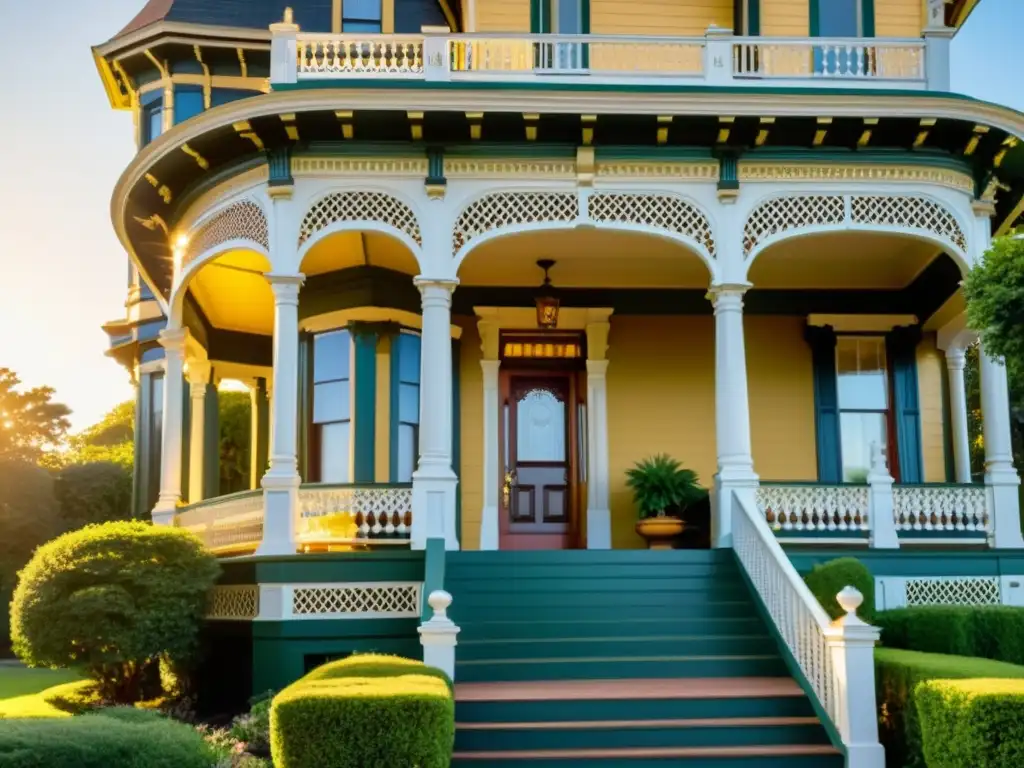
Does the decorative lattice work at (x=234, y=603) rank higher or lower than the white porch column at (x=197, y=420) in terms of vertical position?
lower

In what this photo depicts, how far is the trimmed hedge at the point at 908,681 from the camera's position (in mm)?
9422

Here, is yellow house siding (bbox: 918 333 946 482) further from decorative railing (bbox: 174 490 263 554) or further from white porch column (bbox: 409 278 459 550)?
decorative railing (bbox: 174 490 263 554)

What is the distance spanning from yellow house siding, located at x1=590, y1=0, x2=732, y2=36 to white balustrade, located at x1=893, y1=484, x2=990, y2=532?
21.9ft

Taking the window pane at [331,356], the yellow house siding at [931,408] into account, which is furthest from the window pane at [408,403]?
the yellow house siding at [931,408]

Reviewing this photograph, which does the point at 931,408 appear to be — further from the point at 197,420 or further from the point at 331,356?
the point at 197,420

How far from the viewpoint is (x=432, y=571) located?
12672 millimetres

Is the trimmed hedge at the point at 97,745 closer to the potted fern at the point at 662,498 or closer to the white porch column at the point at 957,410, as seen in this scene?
the potted fern at the point at 662,498

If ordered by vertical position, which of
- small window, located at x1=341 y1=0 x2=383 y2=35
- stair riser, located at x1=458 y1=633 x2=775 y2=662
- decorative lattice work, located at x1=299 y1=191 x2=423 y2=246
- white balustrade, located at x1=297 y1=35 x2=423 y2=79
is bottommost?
stair riser, located at x1=458 y1=633 x2=775 y2=662

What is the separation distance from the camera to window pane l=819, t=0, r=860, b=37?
17250 millimetres

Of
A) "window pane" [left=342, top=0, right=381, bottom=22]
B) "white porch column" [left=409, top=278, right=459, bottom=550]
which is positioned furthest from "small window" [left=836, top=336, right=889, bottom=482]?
"window pane" [left=342, top=0, right=381, bottom=22]

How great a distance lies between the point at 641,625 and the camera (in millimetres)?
12438

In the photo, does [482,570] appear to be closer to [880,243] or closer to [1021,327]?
[1021,327]

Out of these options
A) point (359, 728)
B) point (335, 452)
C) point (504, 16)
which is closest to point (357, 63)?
point (504, 16)

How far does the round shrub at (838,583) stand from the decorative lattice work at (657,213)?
3925 mm
